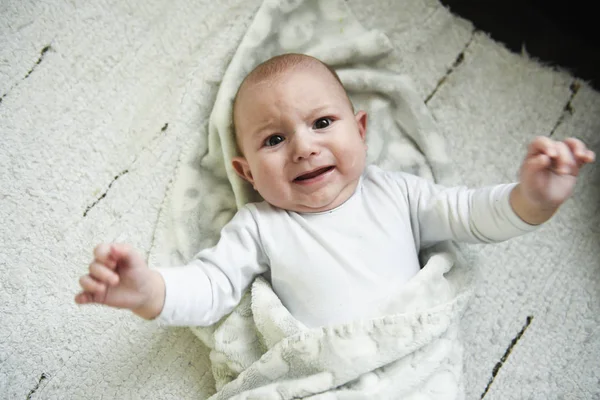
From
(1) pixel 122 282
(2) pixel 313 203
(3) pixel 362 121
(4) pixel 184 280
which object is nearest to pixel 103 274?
(1) pixel 122 282

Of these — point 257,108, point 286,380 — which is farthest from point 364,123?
point 286,380

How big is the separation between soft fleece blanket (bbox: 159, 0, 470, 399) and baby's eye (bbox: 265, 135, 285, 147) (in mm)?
139

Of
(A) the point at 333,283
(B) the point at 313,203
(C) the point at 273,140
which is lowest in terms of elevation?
(A) the point at 333,283

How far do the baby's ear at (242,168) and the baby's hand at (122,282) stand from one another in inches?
11.5

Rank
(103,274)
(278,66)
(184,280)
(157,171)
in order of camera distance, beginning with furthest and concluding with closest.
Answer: (157,171) → (278,66) → (184,280) → (103,274)

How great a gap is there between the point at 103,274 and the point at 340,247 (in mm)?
422

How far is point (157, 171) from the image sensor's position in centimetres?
117

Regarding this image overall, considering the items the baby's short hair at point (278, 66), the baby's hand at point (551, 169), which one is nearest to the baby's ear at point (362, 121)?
the baby's short hair at point (278, 66)

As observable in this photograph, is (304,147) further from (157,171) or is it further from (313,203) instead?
(157,171)

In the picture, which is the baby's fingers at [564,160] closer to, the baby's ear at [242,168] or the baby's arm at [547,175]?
the baby's arm at [547,175]

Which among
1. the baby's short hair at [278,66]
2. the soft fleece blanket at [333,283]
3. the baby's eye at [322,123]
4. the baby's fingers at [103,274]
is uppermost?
the baby's short hair at [278,66]

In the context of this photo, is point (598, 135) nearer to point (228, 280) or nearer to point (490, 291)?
point (490, 291)

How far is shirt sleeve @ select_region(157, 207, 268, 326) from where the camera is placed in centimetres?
91

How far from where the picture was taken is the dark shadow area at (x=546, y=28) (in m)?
1.20
